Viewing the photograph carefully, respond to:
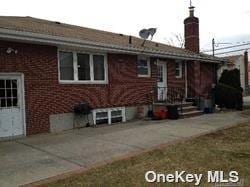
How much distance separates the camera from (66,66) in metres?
12.7

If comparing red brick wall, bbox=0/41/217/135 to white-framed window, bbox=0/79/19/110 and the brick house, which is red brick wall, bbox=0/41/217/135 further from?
white-framed window, bbox=0/79/19/110

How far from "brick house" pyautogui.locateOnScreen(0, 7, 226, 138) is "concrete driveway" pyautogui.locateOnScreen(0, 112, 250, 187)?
0.89m

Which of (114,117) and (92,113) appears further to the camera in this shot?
(114,117)

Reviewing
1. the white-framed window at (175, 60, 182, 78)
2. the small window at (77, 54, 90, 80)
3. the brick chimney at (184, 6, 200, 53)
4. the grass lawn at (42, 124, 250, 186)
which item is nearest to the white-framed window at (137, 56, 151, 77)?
the white-framed window at (175, 60, 182, 78)

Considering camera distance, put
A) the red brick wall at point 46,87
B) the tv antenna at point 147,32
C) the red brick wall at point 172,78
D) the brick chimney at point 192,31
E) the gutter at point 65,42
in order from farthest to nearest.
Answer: the brick chimney at point 192,31
the red brick wall at point 172,78
the tv antenna at point 147,32
the red brick wall at point 46,87
the gutter at point 65,42

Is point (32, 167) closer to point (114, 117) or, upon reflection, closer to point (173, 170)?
point (173, 170)

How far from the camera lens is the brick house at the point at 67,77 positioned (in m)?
10.8

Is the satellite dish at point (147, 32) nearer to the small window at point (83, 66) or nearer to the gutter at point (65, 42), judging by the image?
the gutter at point (65, 42)

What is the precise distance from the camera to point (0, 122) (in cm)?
1053

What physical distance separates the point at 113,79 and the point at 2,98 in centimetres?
515

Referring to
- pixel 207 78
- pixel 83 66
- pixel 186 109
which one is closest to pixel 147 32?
pixel 186 109

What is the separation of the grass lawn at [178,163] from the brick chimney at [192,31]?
12143 mm

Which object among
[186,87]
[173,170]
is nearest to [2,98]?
[173,170]

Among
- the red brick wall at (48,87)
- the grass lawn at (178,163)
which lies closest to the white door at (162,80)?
the red brick wall at (48,87)
